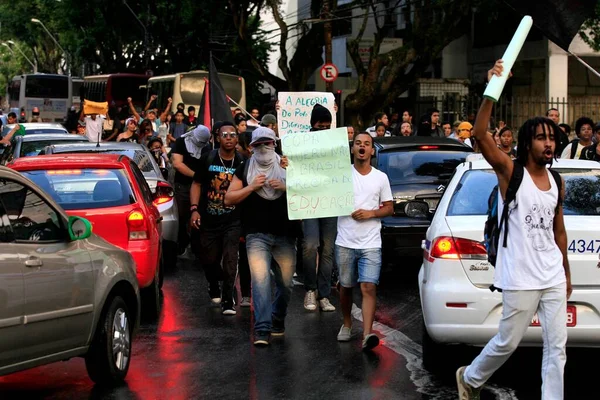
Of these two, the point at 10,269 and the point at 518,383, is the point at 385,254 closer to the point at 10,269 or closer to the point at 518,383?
the point at 518,383

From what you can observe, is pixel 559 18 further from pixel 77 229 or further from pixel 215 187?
pixel 77 229

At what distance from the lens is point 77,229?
305 inches

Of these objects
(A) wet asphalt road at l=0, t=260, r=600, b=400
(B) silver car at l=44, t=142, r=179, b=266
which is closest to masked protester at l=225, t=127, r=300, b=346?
(A) wet asphalt road at l=0, t=260, r=600, b=400

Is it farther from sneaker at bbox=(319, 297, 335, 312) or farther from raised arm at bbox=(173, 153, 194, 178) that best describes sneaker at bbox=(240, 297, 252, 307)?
raised arm at bbox=(173, 153, 194, 178)

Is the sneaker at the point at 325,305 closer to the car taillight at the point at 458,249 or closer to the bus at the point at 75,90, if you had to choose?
the car taillight at the point at 458,249

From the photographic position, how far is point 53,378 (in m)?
8.66

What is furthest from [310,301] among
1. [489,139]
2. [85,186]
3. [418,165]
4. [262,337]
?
[489,139]

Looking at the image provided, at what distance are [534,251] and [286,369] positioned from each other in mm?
2725

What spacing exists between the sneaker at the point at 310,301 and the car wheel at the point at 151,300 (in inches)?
58.0

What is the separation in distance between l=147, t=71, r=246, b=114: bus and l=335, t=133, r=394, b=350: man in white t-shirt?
29476 mm

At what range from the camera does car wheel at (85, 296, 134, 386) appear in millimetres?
8078

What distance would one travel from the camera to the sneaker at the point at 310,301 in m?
11.9

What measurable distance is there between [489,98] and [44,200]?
2.95 metres

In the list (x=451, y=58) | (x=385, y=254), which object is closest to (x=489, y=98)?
(x=385, y=254)
